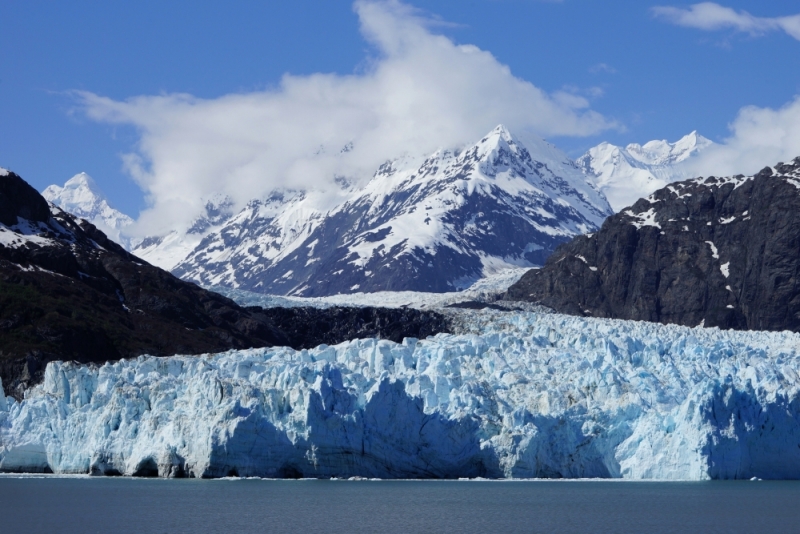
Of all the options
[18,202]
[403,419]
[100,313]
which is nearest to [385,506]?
[403,419]

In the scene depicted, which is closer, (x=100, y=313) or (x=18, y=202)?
(x=100, y=313)

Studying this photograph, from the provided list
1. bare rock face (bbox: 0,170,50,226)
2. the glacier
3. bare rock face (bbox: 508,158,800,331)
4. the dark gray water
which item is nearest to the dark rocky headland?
bare rock face (bbox: 0,170,50,226)

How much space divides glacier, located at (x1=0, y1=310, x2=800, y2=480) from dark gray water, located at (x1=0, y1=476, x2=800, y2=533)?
4.63 feet

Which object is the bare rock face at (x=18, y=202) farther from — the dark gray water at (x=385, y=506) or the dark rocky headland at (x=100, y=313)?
the dark gray water at (x=385, y=506)

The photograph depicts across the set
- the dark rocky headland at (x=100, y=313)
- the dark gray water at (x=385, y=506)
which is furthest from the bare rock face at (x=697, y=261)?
the dark gray water at (x=385, y=506)

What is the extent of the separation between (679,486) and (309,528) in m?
28.3

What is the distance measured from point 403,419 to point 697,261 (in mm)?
120654

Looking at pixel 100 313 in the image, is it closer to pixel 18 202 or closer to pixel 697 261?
pixel 18 202

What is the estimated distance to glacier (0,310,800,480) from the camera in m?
65.2

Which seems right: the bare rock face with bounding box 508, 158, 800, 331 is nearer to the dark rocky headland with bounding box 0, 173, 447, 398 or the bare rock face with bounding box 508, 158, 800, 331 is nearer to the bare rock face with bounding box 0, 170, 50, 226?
the dark rocky headland with bounding box 0, 173, 447, 398

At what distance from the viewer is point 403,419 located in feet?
219

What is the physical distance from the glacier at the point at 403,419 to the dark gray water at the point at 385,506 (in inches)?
55.6

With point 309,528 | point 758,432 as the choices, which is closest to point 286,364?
point 309,528

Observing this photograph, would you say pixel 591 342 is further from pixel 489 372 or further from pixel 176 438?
pixel 176 438
